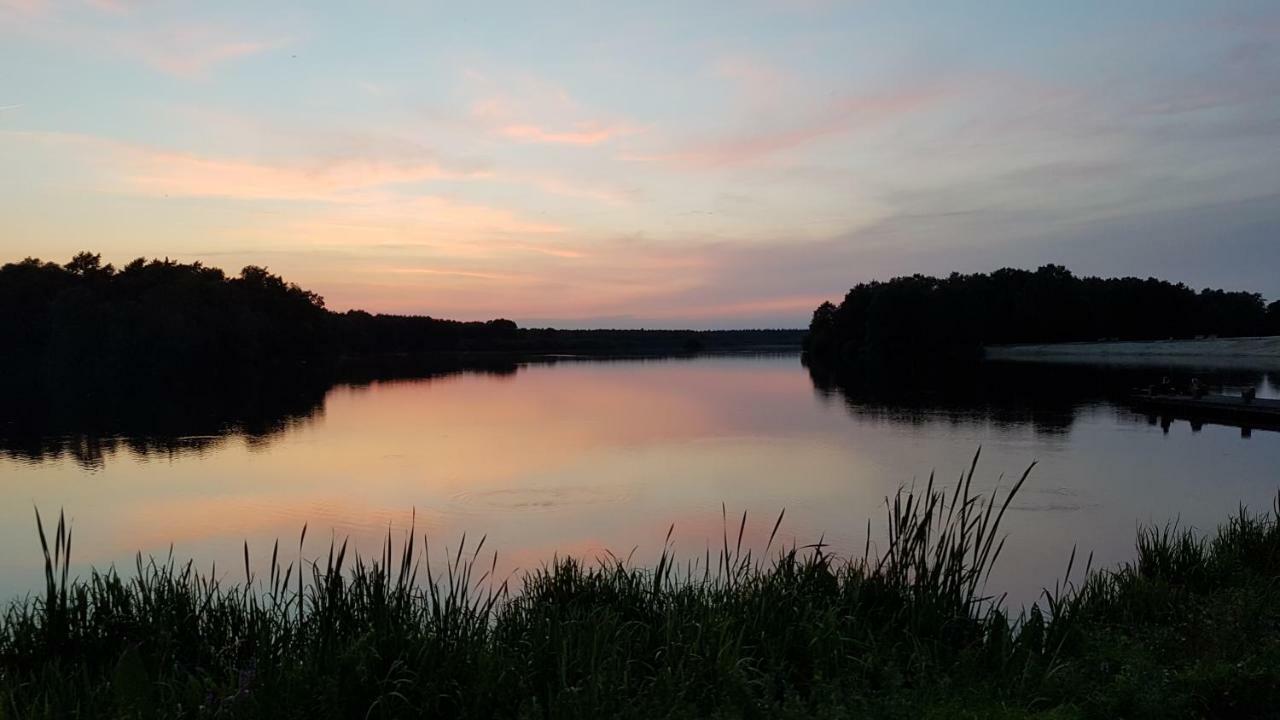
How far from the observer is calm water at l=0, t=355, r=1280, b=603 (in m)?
16.7

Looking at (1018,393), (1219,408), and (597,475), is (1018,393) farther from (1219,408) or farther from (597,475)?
(597,475)

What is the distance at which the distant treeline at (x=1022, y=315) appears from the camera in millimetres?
112312

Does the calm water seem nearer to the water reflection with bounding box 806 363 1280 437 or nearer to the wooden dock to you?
the water reflection with bounding box 806 363 1280 437

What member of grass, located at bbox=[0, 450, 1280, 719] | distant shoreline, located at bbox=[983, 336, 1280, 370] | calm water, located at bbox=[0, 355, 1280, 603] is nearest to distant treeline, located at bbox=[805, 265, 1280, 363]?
distant shoreline, located at bbox=[983, 336, 1280, 370]

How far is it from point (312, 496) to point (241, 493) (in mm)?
1856

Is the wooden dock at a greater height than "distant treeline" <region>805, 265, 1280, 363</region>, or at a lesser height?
lesser

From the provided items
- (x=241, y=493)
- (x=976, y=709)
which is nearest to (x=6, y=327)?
(x=241, y=493)

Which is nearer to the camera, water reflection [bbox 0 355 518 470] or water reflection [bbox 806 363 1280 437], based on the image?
water reflection [bbox 0 355 518 470]

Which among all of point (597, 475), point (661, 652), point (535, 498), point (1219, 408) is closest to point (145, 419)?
point (597, 475)

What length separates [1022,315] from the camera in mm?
115438

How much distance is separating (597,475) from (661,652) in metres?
17.2

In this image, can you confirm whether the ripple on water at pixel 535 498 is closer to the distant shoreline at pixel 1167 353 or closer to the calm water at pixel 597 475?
the calm water at pixel 597 475

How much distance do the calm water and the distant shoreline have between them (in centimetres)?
5054

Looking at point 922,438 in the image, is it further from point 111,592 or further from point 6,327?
point 6,327
